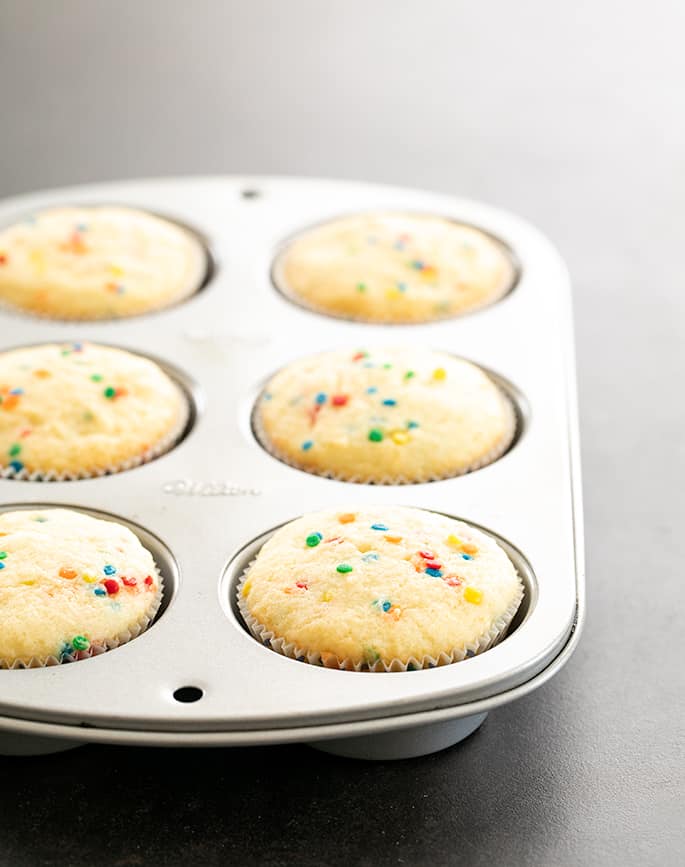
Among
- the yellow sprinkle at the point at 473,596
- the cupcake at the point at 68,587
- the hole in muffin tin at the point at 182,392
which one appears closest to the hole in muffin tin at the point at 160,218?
the hole in muffin tin at the point at 182,392

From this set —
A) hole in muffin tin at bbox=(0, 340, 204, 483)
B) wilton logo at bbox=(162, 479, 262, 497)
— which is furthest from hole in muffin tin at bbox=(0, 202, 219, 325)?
wilton logo at bbox=(162, 479, 262, 497)

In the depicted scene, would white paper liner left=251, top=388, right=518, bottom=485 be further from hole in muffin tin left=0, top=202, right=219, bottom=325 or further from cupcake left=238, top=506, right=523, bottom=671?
hole in muffin tin left=0, top=202, right=219, bottom=325

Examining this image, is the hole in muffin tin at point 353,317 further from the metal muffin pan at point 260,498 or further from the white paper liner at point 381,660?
the white paper liner at point 381,660

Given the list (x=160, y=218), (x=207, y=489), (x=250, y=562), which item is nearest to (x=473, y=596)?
(x=250, y=562)

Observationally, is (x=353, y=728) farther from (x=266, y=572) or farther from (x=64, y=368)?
(x=64, y=368)

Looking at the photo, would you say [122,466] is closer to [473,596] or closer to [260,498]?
[260,498]
